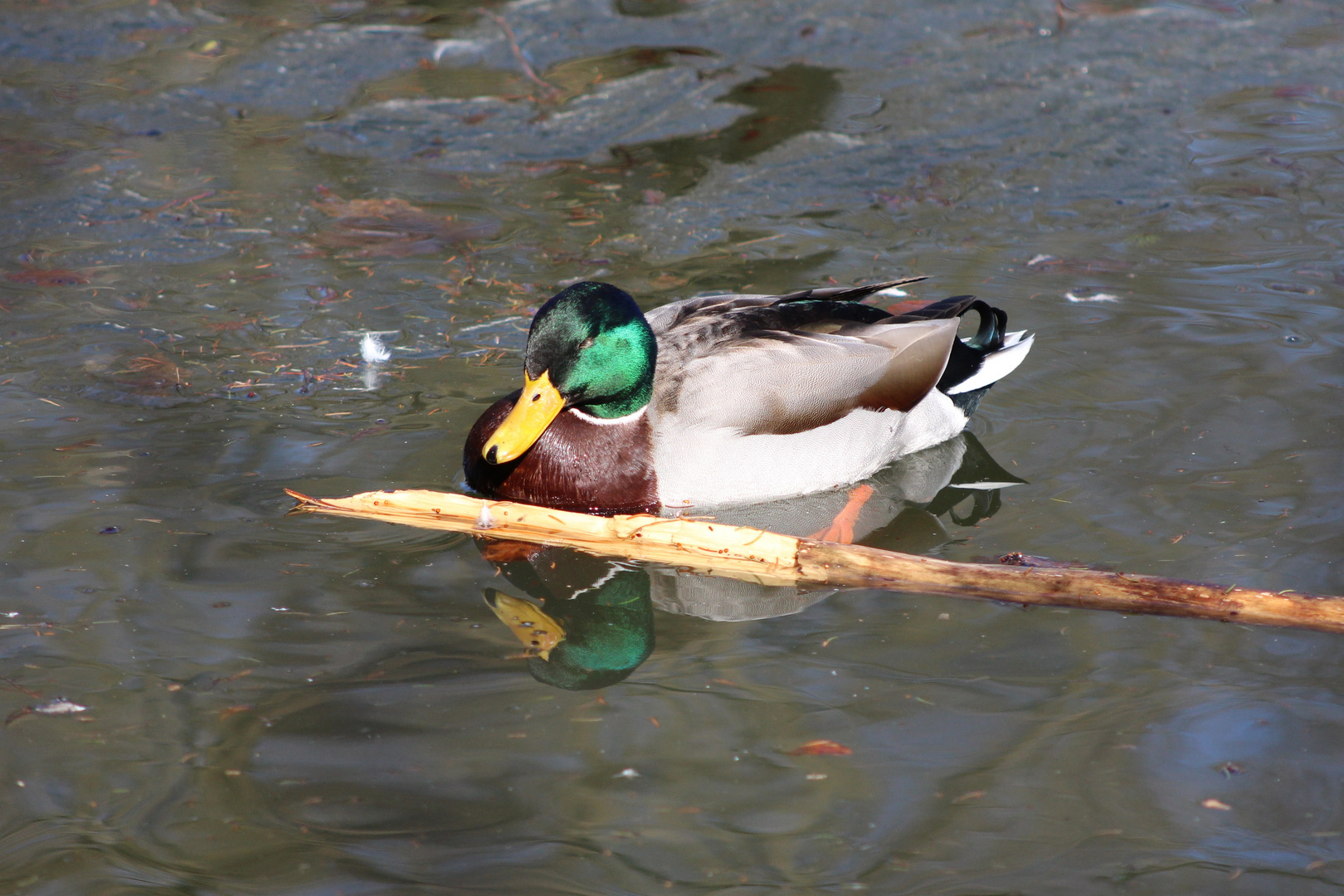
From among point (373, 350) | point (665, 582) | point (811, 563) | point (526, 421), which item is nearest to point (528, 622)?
point (665, 582)

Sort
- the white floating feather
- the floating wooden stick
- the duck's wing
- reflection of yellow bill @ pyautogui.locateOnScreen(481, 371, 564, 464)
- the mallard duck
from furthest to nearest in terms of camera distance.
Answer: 1. the white floating feather
2. the duck's wing
3. the mallard duck
4. reflection of yellow bill @ pyautogui.locateOnScreen(481, 371, 564, 464)
5. the floating wooden stick

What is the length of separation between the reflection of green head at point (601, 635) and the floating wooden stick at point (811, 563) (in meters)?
0.13

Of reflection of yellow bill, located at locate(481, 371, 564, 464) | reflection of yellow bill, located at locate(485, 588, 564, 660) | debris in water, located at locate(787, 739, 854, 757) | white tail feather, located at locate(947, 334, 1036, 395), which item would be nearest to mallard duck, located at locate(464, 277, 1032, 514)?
reflection of yellow bill, located at locate(481, 371, 564, 464)

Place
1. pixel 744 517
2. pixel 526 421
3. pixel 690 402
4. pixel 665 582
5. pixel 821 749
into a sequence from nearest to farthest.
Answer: pixel 821 749 < pixel 665 582 < pixel 526 421 < pixel 690 402 < pixel 744 517

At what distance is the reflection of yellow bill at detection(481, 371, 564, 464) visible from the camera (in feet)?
14.2

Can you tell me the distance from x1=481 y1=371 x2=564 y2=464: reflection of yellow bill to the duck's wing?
0.41 m

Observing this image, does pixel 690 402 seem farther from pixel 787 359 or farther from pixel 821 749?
pixel 821 749

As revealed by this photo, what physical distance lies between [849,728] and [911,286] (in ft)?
11.0

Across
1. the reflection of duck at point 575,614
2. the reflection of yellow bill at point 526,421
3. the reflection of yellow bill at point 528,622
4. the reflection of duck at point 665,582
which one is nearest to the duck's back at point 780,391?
the reflection of duck at point 665,582

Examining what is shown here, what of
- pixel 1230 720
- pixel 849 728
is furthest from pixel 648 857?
pixel 1230 720

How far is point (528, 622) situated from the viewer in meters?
3.95

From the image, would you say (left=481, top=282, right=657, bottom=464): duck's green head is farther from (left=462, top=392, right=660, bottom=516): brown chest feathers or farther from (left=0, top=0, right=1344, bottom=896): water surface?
(left=0, top=0, right=1344, bottom=896): water surface

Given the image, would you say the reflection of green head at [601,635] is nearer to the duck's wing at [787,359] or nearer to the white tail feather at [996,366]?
the duck's wing at [787,359]

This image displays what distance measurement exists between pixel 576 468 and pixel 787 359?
0.85 meters
